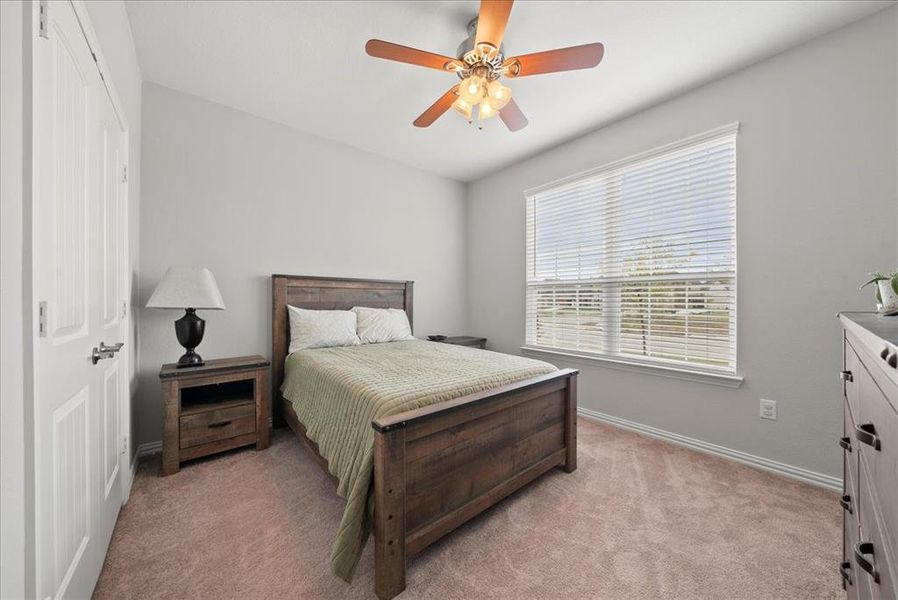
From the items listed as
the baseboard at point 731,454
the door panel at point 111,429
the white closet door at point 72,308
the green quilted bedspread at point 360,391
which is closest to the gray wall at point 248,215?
the green quilted bedspread at point 360,391

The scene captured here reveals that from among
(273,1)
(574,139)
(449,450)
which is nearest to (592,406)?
(449,450)

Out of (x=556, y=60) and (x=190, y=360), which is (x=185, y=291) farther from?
(x=556, y=60)

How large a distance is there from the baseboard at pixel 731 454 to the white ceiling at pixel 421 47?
258 cm

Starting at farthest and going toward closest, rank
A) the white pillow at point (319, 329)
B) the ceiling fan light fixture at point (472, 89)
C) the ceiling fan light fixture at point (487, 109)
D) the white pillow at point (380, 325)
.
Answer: the white pillow at point (380, 325)
the white pillow at point (319, 329)
the ceiling fan light fixture at point (487, 109)
the ceiling fan light fixture at point (472, 89)

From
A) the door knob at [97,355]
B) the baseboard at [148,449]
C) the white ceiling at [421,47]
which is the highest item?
the white ceiling at [421,47]

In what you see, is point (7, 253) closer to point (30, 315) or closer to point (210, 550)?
point (30, 315)

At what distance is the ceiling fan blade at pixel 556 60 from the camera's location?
Result: 1586mm

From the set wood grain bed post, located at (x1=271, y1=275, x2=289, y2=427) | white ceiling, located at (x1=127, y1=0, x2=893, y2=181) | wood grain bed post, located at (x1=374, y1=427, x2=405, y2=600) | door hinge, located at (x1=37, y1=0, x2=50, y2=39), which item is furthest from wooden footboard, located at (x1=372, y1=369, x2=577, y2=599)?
white ceiling, located at (x1=127, y1=0, x2=893, y2=181)

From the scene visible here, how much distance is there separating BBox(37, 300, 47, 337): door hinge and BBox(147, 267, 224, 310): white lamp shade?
1.45 meters

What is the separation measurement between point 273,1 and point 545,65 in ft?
4.85

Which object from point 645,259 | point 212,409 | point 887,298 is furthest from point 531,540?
point 645,259

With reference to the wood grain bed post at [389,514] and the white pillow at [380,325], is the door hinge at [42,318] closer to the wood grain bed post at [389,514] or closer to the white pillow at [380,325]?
the wood grain bed post at [389,514]

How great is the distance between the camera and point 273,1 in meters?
1.79

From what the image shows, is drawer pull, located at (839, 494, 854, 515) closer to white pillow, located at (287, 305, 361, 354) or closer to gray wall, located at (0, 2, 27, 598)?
gray wall, located at (0, 2, 27, 598)
